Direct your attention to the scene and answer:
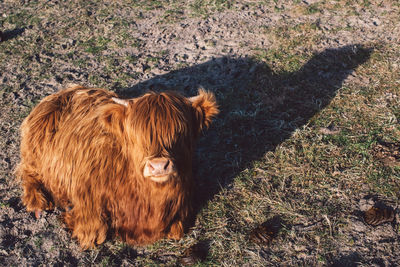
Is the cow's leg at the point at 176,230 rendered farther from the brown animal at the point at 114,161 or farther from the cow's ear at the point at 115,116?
the cow's ear at the point at 115,116

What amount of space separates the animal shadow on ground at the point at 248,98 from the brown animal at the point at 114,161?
2.36 feet

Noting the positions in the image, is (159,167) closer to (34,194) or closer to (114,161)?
(114,161)

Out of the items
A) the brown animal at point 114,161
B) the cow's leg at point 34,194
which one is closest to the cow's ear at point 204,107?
the brown animal at point 114,161

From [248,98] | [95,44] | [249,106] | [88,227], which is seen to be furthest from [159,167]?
[95,44]

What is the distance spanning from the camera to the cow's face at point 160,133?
8.91ft

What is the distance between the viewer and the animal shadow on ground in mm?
4175

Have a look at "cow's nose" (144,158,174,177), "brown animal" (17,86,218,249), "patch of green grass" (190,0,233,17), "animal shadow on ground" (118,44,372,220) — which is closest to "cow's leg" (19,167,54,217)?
"brown animal" (17,86,218,249)

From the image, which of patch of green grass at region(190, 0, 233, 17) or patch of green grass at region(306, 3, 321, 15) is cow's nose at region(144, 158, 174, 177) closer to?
patch of green grass at region(190, 0, 233, 17)

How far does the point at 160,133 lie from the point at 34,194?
5.81ft

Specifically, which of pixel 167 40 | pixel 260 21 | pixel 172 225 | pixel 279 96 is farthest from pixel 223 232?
pixel 260 21

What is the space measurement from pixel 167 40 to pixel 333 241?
13.5ft

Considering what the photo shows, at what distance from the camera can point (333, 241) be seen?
10.9 ft

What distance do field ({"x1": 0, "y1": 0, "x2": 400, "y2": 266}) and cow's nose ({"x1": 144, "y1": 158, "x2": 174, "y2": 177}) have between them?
1.00 metres

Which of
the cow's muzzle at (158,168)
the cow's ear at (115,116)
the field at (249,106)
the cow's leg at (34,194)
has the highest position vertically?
the cow's ear at (115,116)
